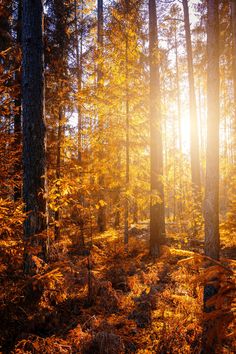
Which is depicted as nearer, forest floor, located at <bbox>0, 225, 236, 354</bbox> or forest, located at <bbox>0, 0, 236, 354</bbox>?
forest floor, located at <bbox>0, 225, 236, 354</bbox>

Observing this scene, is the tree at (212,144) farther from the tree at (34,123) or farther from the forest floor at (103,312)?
the tree at (34,123)

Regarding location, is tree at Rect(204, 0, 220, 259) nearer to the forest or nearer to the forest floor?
the forest

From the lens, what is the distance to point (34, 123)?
5082 mm

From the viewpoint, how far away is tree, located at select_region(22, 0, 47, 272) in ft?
16.3

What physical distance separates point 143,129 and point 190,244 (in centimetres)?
528

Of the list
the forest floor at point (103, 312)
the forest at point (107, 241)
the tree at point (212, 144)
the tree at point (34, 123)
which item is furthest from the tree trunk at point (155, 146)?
the tree at point (34, 123)

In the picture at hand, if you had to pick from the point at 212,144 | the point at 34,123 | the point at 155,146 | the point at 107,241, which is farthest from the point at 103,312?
the point at 155,146

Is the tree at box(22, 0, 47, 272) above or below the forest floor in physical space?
above

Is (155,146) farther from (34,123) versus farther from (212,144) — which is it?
(34,123)

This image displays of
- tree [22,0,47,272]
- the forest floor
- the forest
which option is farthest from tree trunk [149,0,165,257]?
tree [22,0,47,272]

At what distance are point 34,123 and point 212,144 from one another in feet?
12.5

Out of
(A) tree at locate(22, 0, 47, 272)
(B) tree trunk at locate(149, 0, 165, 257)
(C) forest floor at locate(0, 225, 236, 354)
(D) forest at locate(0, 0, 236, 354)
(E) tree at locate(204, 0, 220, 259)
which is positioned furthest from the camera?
(B) tree trunk at locate(149, 0, 165, 257)

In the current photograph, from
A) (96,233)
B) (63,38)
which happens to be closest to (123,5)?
(63,38)

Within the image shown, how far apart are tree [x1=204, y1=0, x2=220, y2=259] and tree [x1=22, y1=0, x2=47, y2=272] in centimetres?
343
